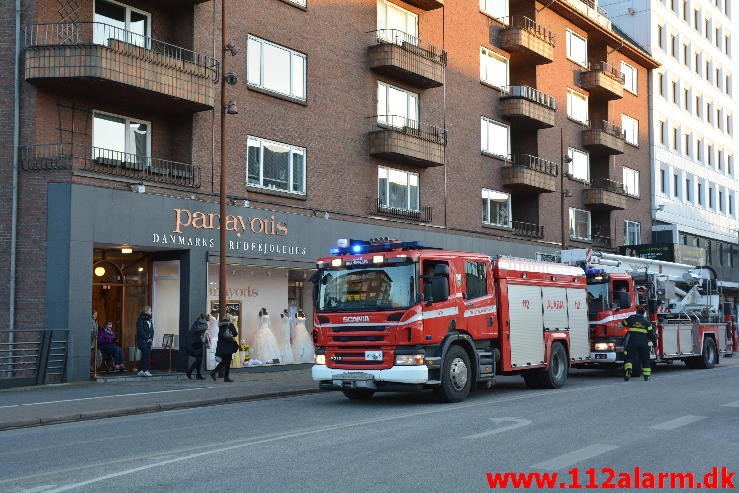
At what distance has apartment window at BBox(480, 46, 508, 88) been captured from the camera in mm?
34875

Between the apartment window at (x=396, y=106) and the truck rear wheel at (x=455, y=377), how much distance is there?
14.6 metres

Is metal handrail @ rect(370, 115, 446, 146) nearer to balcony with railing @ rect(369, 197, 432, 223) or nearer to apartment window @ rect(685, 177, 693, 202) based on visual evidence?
balcony with railing @ rect(369, 197, 432, 223)

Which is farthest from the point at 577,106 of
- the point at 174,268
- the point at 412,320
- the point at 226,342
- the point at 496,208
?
the point at 412,320

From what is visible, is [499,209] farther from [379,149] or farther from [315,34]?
[315,34]

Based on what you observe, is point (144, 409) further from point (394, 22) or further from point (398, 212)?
point (394, 22)

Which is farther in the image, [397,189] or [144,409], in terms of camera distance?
[397,189]

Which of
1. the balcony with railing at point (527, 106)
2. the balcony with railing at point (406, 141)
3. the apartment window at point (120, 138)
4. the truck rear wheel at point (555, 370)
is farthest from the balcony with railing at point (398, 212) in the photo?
the truck rear wheel at point (555, 370)

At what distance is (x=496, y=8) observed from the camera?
36.2m

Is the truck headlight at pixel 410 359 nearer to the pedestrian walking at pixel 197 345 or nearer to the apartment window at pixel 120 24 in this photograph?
the pedestrian walking at pixel 197 345

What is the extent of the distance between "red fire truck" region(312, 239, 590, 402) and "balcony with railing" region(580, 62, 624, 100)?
27.2m

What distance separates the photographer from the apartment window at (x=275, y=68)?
80.8 feet

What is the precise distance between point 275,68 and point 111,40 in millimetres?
5957

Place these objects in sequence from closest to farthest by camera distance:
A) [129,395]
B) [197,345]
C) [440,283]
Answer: [440,283] → [129,395] → [197,345]

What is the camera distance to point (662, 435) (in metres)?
10.8
